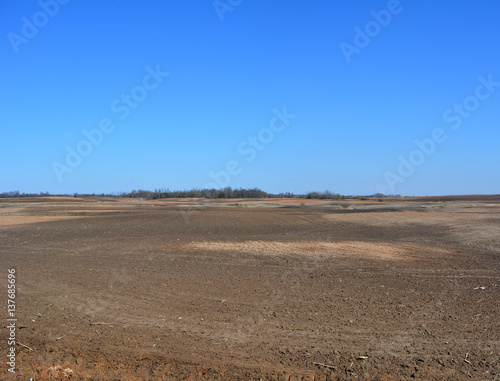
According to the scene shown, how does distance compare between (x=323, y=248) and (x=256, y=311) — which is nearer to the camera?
(x=256, y=311)

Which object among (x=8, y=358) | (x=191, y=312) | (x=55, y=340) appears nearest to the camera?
(x=8, y=358)

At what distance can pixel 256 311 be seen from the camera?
769 centimetres

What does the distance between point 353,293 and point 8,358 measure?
6.17 meters

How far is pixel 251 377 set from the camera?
17.0ft

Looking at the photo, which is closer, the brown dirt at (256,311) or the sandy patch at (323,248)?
the brown dirt at (256,311)

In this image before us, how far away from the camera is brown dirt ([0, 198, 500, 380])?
5457 mm

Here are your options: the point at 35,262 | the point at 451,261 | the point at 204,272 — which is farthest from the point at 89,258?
the point at 451,261

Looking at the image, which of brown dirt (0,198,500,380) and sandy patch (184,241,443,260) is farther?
sandy patch (184,241,443,260)

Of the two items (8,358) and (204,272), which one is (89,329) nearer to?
(8,358)

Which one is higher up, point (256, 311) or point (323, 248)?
point (323, 248)

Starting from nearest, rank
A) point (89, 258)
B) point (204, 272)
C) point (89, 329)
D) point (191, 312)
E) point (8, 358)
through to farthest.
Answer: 1. point (8, 358)
2. point (89, 329)
3. point (191, 312)
4. point (204, 272)
5. point (89, 258)

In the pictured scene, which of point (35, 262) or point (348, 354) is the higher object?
point (35, 262)

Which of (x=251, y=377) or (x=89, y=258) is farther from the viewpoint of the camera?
(x=89, y=258)

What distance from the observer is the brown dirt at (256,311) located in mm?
5457
